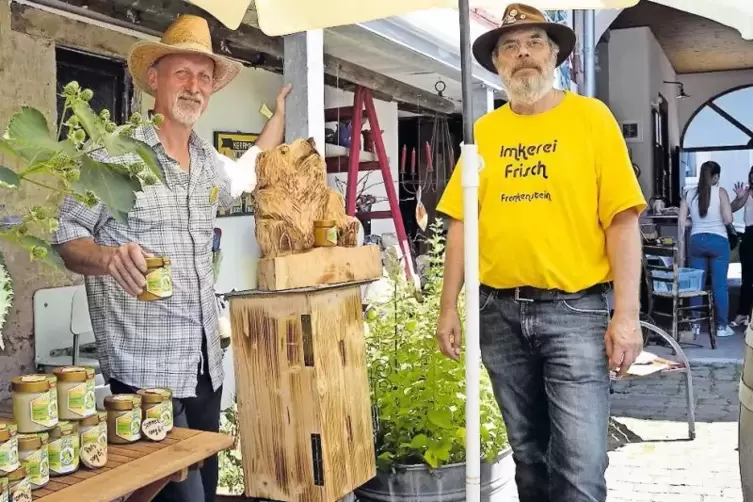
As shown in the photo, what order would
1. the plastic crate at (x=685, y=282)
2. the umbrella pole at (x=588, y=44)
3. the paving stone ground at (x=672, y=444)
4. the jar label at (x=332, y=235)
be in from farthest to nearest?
the umbrella pole at (x=588, y=44) → the plastic crate at (x=685, y=282) → the paving stone ground at (x=672, y=444) → the jar label at (x=332, y=235)

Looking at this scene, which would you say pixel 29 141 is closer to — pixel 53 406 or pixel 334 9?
pixel 53 406

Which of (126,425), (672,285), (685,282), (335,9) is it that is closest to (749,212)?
(685,282)

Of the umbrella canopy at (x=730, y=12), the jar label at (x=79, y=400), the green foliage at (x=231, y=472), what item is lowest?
the green foliage at (x=231, y=472)

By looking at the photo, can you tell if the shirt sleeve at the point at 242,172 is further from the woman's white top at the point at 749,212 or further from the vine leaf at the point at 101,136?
the woman's white top at the point at 749,212

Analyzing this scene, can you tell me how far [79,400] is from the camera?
1805 millimetres

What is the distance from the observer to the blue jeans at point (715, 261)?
809cm

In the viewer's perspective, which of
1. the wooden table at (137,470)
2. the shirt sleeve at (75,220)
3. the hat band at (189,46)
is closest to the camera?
the wooden table at (137,470)

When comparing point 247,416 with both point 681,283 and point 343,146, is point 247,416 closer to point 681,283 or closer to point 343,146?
point 343,146

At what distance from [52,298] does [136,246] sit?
5.74ft

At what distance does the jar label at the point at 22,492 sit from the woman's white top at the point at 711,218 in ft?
25.2

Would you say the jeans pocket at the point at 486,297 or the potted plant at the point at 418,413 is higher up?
the jeans pocket at the point at 486,297

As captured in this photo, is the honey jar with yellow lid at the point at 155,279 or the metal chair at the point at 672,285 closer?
the honey jar with yellow lid at the point at 155,279

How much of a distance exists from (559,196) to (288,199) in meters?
0.87

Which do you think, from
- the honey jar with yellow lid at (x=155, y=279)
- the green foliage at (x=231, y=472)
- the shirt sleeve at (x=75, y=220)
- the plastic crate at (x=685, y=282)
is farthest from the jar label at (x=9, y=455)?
the plastic crate at (x=685, y=282)
